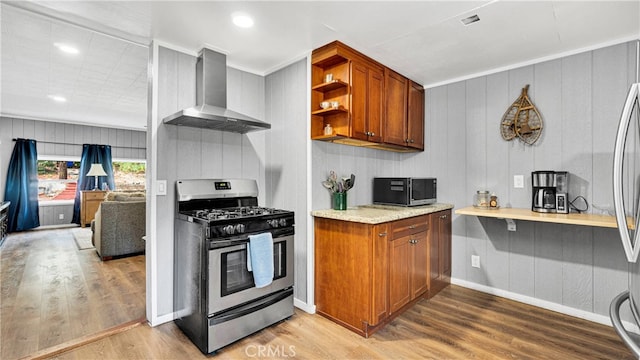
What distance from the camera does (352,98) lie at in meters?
2.73

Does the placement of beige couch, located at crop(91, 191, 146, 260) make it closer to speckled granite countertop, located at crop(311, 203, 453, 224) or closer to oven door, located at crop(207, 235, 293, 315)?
oven door, located at crop(207, 235, 293, 315)

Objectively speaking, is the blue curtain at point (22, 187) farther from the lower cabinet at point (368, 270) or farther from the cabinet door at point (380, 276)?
the cabinet door at point (380, 276)

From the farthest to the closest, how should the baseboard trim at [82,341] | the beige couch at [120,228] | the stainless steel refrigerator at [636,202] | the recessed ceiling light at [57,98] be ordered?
the recessed ceiling light at [57,98]
the beige couch at [120,228]
the baseboard trim at [82,341]
the stainless steel refrigerator at [636,202]

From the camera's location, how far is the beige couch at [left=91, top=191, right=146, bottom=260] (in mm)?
4250

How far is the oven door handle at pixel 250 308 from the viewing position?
2.13 m

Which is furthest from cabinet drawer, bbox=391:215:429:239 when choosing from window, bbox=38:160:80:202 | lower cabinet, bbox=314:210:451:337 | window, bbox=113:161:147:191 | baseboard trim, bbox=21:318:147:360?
window, bbox=38:160:80:202

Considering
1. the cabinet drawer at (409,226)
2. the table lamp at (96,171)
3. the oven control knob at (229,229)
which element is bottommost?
the cabinet drawer at (409,226)

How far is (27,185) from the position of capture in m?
6.52

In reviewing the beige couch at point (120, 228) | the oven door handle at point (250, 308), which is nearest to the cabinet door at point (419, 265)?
the oven door handle at point (250, 308)

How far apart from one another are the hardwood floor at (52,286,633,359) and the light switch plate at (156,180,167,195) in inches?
43.2

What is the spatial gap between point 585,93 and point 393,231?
2.13 m

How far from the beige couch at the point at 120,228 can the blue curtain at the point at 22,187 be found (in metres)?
3.49

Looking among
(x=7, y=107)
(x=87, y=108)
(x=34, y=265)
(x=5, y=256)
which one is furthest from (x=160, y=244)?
(x=7, y=107)

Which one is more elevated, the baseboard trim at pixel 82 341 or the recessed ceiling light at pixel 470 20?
the recessed ceiling light at pixel 470 20
